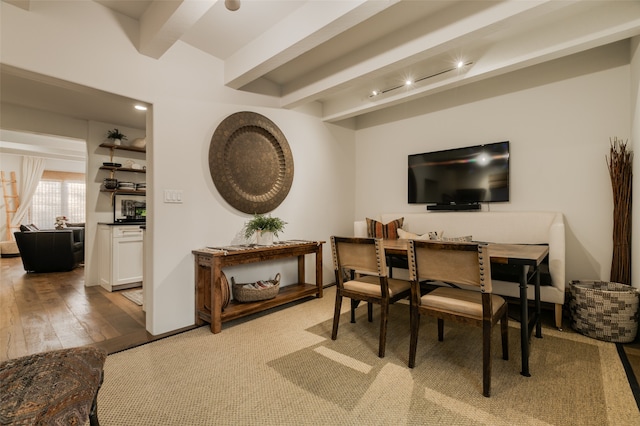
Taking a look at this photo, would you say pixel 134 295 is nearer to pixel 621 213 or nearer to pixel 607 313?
pixel 607 313

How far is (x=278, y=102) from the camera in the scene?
11.8 feet

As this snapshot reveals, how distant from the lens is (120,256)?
408 cm

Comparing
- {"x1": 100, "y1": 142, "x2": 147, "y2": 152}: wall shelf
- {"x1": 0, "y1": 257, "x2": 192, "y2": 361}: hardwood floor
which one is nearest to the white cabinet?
{"x1": 0, "y1": 257, "x2": 192, "y2": 361}: hardwood floor

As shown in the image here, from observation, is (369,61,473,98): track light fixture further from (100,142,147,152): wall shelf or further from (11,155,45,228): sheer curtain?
(11,155,45,228): sheer curtain

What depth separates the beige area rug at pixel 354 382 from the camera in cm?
149

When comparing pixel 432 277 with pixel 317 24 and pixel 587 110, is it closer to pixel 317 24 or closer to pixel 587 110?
pixel 317 24

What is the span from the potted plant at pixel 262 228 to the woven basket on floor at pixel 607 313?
283cm

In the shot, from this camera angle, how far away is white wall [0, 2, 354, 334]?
6.64ft

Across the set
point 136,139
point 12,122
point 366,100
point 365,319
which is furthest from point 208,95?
point 12,122

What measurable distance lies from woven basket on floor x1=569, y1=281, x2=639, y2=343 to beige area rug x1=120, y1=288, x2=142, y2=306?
14.5 feet

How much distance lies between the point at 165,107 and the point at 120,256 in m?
2.59

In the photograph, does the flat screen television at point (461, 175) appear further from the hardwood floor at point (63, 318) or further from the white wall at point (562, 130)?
the hardwood floor at point (63, 318)

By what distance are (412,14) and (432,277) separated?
2.10 metres

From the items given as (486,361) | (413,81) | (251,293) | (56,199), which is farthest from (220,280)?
(56,199)
